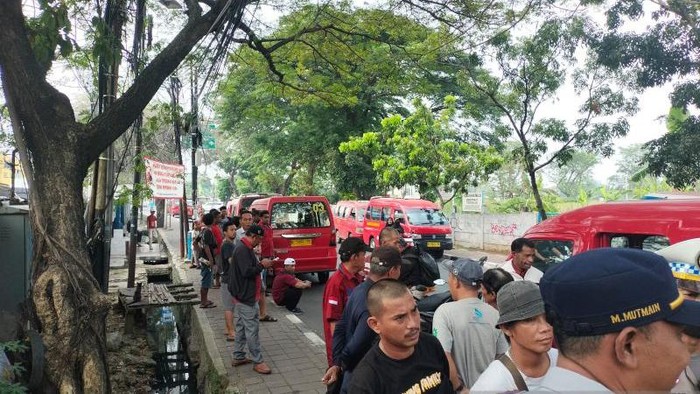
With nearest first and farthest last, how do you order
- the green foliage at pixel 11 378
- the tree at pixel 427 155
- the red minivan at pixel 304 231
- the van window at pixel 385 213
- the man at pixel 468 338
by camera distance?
the man at pixel 468 338, the green foliage at pixel 11 378, the red minivan at pixel 304 231, the van window at pixel 385 213, the tree at pixel 427 155

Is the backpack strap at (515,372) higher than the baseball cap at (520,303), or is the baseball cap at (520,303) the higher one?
the baseball cap at (520,303)

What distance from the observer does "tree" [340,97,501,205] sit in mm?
17578

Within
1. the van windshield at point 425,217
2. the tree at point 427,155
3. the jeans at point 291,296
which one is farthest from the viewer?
the tree at point 427,155

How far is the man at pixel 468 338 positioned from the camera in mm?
2723

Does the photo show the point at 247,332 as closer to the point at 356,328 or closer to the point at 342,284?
the point at 342,284

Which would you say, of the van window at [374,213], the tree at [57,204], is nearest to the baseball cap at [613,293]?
the tree at [57,204]

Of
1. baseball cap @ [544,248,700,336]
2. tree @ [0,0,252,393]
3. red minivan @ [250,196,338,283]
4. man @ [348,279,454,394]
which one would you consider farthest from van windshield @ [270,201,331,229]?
baseball cap @ [544,248,700,336]

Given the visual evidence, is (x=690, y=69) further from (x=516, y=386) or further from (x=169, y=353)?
(x=169, y=353)

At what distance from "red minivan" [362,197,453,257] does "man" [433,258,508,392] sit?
470 inches

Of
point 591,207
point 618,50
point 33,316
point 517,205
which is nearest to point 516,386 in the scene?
point 591,207

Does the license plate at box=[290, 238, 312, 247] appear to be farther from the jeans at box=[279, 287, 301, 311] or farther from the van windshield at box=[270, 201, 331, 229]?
the jeans at box=[279, 287, 301, 311]

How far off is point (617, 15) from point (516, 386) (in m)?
10.2

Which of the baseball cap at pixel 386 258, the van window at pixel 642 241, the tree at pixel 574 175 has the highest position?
the tree at pixel 574 175

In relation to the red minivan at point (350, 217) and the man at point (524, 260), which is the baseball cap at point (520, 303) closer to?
the man at point (524, 260)
